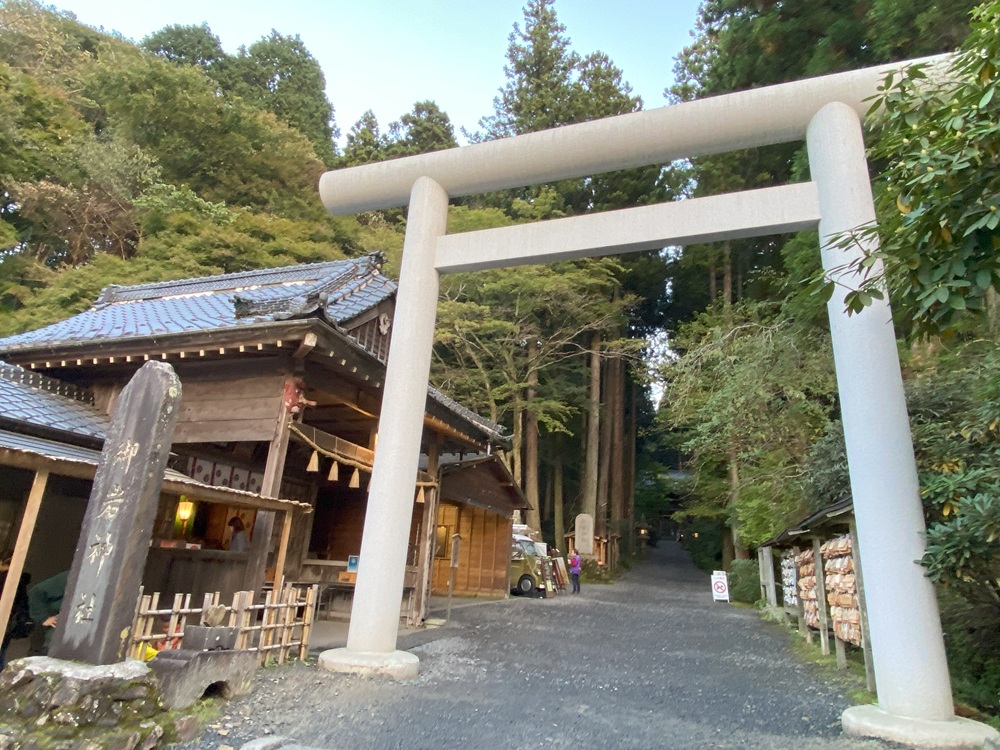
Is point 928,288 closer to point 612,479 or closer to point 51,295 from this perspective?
point 51,295

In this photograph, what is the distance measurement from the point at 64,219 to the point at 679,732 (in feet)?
79.1

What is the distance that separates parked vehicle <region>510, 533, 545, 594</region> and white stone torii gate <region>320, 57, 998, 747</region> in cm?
1103

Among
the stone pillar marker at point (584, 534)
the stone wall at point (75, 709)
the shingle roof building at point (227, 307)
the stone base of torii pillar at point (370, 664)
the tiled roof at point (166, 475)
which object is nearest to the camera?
the stone wall at point (75, 709)

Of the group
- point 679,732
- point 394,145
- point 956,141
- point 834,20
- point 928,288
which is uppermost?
point 394,145

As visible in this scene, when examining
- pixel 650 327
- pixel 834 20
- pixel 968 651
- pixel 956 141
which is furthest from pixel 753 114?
pixel 650 327

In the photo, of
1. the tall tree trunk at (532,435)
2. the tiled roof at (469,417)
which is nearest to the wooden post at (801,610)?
the tiled roof at (469,417)

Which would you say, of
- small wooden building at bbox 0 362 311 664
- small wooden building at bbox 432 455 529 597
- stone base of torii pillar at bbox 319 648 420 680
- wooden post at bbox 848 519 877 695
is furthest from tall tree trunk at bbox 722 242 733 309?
stone base of torii pillar at bbox 319 648 420 680

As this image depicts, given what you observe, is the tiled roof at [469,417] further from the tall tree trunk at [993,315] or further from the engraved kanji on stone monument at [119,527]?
the tall tree trunk at [993,315]

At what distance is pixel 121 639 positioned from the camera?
3.65 m

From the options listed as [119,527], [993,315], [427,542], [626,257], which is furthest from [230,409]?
[626,257]

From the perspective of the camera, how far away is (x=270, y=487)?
6.34 metres

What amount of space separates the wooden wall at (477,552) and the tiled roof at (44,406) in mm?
9232

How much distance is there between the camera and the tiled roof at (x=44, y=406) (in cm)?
607

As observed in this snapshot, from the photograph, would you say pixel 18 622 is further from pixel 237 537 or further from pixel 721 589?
pixel 721 589
